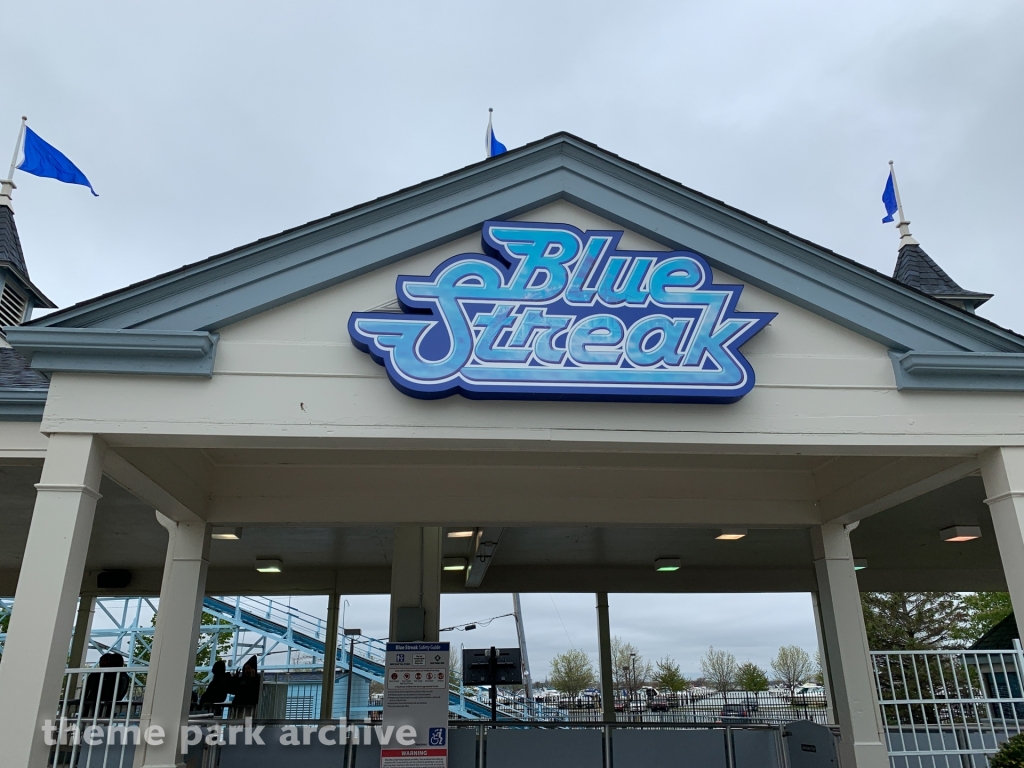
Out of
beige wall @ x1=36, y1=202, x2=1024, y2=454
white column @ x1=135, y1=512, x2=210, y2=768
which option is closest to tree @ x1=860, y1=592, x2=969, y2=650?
beige wall @ x1=36, y1=202, x2=1024, y2=454

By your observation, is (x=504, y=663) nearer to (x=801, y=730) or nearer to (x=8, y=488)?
(x=801, y=730)

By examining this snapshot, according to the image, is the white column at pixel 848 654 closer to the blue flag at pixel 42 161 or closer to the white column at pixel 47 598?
the white column at pixel 47 598

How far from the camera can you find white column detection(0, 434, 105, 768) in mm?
4793

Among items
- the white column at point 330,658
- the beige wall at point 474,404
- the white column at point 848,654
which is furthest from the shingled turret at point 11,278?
the white column at point 848,654

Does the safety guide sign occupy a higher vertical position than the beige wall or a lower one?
lower

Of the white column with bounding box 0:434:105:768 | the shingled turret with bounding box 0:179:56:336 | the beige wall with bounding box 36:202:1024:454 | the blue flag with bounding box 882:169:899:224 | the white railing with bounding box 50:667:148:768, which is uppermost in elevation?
the blue flag with bounding box 882:169:899:224

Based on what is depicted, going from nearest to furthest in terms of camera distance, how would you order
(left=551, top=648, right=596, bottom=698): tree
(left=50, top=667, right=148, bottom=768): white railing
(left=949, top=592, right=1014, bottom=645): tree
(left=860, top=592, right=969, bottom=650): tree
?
(left=50, top=667, right=148, bottom=768): white railing → (left=949, top=592, right=1014, bottom=645): tree → (left=860, top=592, right=969, bottom=650): tree → (left=551, top=648, right=596, bottom=698): tree

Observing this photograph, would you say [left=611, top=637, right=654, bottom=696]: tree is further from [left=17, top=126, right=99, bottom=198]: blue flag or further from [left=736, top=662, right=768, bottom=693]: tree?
[left=17, top=126, right=99, bottom=198]: blue flag

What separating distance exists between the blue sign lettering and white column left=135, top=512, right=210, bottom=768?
3658 mm

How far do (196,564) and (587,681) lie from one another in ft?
184

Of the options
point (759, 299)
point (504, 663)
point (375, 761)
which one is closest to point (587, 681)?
point (504, 663)

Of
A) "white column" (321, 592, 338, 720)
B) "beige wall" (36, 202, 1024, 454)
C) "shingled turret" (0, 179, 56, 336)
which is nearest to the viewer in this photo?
"beige wall" (36, 202, 1024, 454)

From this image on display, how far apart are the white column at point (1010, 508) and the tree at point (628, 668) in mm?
52356

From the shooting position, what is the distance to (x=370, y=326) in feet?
19.1
